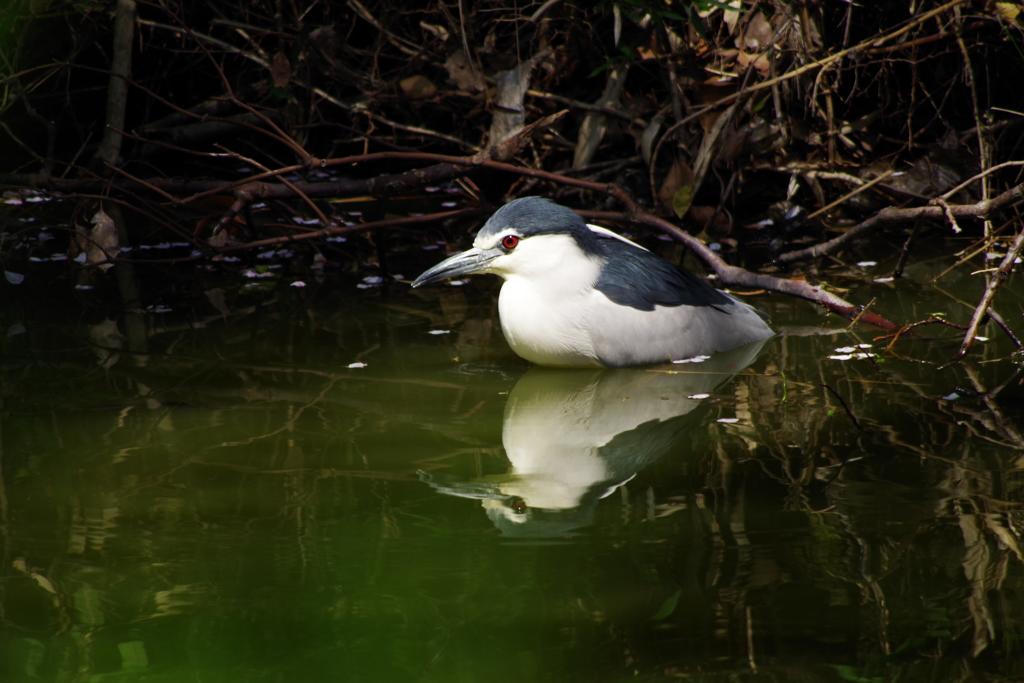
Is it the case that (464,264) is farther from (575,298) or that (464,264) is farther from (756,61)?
(756,61)

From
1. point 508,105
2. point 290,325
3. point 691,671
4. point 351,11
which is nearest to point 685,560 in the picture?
point 691,671

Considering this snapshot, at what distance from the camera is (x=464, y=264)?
444 cm

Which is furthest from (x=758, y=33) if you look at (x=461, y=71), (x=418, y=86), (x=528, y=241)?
(x=528, y=241)

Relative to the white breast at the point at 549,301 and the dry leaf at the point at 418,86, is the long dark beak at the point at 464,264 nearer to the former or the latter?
the white breast at the point at 549,301

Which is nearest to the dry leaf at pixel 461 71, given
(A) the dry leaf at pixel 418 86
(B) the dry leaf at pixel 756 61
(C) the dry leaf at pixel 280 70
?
(A) the dry leaf at pixel 418 86

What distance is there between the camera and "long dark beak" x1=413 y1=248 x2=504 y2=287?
14.5ft

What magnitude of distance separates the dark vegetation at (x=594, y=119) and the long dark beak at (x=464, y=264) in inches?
40.3

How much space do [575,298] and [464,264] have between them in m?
0.57

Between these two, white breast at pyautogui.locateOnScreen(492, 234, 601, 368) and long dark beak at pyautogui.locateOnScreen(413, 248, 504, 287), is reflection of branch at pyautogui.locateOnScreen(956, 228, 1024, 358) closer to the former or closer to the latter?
white breast at pyautogui.locateOnScreen(492, 234, 601, 368)

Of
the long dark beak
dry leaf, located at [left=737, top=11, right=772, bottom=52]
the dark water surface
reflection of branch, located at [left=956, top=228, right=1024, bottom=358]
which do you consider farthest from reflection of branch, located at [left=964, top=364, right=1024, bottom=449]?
dry leaf, located at [left=737, top=11, right=772, bottom=52]

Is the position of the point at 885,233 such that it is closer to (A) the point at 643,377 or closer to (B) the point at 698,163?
→ (B) the point at 698,163

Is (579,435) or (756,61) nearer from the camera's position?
(579,435)

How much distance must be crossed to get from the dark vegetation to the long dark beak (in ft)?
3.36

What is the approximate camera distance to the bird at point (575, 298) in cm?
426
